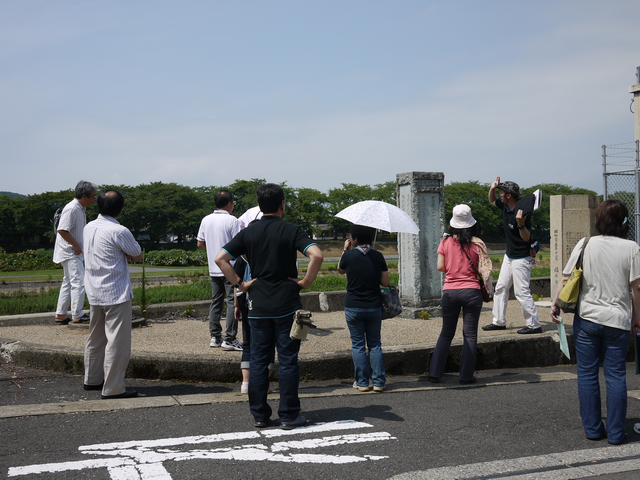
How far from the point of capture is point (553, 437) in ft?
13.5

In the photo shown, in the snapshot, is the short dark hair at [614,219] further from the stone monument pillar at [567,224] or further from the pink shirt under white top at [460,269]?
the stone monument pillar at [567,224]

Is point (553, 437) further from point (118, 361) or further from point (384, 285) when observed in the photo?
point (118, 361)

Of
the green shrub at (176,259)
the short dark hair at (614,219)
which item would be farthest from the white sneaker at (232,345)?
the green shrub at (176,259)

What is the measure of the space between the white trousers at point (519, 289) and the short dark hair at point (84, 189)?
5583 mm

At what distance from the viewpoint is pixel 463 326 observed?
5.71 m

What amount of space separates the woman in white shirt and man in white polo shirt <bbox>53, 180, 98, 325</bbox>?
18.5ft

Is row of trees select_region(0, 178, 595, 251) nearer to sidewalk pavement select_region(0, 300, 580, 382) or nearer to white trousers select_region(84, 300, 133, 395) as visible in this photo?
sidewalk pavement select_region(0, 300, 580, 382)

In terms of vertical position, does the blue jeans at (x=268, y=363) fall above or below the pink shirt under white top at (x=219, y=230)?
below

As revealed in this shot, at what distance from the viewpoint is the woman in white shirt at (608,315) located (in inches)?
157

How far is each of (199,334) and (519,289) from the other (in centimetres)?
452

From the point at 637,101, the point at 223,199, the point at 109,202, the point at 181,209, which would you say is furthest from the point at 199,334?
the point at 181,209

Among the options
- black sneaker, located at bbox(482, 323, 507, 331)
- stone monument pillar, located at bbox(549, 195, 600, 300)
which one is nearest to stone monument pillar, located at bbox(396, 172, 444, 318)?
black sneaker, located at bbox(482, 323, 507, 331)

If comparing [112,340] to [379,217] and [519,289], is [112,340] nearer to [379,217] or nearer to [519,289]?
[379,217]

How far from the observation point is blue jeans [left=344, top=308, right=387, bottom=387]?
17.5 ft
